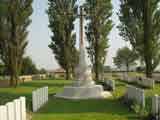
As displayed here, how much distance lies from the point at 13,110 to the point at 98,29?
106ft

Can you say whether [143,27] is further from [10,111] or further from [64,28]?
[10,111]

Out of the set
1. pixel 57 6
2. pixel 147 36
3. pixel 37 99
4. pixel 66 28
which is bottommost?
pixel 37 99

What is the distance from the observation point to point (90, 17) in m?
40.1

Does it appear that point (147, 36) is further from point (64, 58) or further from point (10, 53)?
point (64, 58)

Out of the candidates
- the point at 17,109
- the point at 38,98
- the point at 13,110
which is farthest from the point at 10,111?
the point at 38,98

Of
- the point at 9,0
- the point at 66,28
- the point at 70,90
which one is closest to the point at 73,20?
the point at 66,28

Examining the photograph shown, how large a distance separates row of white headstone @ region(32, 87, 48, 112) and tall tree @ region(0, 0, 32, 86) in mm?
14069

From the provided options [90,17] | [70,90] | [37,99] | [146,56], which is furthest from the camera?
[90,17]

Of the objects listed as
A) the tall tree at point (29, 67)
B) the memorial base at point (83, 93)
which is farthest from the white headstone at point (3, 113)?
the tall tree at point (29, 67)

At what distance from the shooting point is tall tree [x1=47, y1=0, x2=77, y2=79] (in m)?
41.7

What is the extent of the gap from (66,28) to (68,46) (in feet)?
7.61

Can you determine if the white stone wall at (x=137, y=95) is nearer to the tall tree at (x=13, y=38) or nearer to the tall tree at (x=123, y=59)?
the tall tree at (x=13, y=38)

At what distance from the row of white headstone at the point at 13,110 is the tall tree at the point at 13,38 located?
20.5 metres

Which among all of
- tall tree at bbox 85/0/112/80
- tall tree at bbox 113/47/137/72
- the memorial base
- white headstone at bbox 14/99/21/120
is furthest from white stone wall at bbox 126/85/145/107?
tall tree at bbox 113/47/137/72
